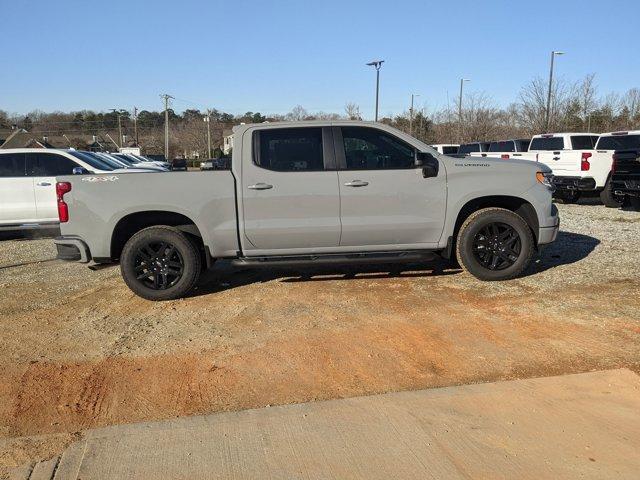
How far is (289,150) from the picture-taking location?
19.5 ft

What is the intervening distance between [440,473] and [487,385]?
43.2 inches

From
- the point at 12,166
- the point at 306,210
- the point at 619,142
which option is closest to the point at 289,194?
the point at 306,210

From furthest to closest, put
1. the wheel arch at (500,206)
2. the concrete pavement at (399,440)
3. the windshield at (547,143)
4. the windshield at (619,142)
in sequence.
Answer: the windshield at (547,143) → the windshield at (619,142) → the wheel arch at (500,206) → the concrete pavement at (399,440)

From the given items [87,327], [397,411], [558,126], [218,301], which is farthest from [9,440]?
[558,126]

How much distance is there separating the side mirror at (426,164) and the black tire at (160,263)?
2.61 metres

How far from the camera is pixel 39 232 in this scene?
443 inches

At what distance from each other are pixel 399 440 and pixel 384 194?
128 inches

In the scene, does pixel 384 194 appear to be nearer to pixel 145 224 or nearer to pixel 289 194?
pixel 289 194

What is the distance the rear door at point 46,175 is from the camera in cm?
1016

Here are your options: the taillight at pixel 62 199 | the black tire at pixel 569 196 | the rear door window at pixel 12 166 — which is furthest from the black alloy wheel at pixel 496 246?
the black tire at pixel 569 196

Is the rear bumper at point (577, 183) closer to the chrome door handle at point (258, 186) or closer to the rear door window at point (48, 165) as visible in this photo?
the chrome door handle at point (258, 186)

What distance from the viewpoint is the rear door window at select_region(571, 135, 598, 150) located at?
15.8 metres

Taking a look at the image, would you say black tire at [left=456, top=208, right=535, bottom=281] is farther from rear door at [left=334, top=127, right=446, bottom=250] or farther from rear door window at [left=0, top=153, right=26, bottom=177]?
rear door window at [left=0, top=153, right=26, bottom=177]

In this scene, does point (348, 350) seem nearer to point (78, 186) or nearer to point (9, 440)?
point (9, 440)
